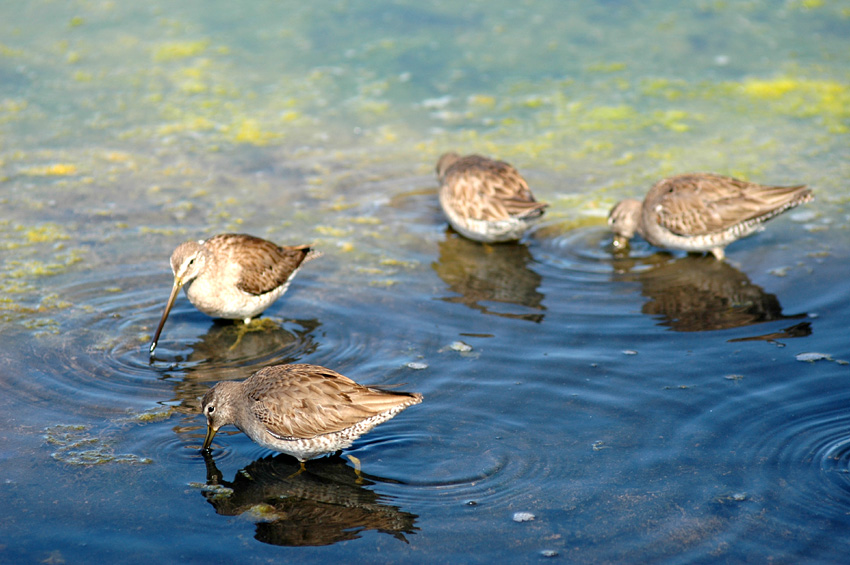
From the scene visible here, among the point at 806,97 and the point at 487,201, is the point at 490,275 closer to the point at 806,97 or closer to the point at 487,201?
the point at 487,201

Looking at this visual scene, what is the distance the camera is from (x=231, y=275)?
6.64m

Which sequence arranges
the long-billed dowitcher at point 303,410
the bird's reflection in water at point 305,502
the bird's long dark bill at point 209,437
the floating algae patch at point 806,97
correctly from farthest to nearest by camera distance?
the floating algae patch at point 806,97
the bird's long dark bill at point 209,437
the long-billed dowitcher at point 303,410
the bird's reflection in water at point 305,502

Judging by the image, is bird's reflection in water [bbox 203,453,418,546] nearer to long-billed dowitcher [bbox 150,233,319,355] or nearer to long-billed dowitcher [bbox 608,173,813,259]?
long-billed dowitcher [bbox 150,233,319,355]

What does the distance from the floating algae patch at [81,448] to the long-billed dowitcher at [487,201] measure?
3.94 metres

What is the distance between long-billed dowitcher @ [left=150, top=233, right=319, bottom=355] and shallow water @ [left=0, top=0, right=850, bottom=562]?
25 cm

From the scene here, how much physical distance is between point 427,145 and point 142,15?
5.63 meters

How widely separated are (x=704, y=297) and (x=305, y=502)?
12.5 ft

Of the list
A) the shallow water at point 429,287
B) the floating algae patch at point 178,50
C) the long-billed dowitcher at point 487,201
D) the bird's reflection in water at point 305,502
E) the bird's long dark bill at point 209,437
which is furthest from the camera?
the floating algae patch at point 178,50

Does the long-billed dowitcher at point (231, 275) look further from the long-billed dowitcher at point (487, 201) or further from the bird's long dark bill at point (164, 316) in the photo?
the long-billed dowitcher at point (487, 201)

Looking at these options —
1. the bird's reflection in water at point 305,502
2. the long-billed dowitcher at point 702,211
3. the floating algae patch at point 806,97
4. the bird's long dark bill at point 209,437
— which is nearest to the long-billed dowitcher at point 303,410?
the bird's long dark bill at point 209,437

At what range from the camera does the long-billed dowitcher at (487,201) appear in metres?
7.97

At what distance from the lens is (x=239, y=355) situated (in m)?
6.46

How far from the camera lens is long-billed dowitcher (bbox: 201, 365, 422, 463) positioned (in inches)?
197

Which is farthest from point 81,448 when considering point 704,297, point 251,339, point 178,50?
point 178,50
